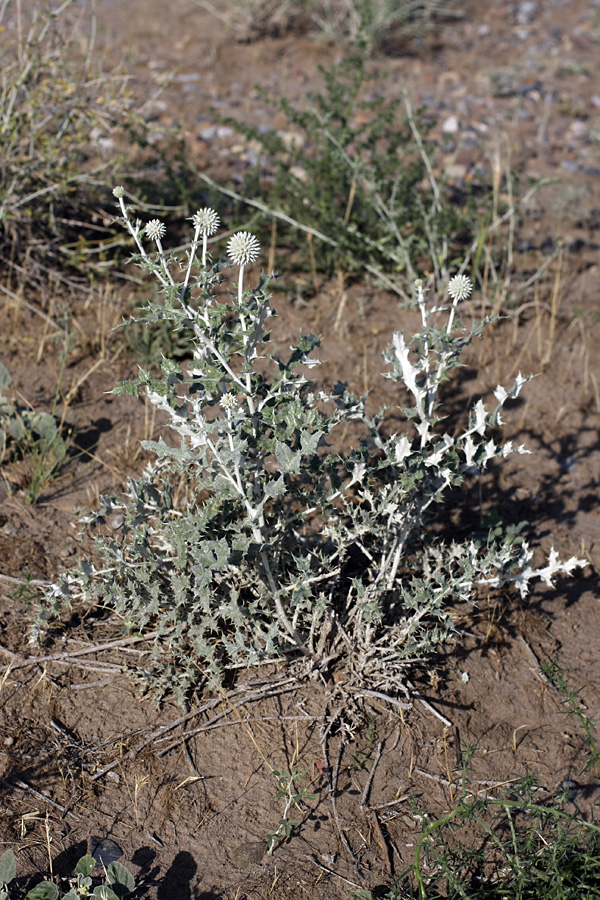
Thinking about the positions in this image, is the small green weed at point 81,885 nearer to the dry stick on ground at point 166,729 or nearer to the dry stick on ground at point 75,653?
the dry stick on ground at point 166,729

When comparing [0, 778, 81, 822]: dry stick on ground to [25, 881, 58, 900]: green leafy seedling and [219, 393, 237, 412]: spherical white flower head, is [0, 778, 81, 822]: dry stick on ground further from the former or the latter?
[219, 393, 237, 412]: spherical white flower head

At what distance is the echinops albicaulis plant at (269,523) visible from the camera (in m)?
2.37

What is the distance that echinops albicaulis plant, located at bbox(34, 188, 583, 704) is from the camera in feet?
7.78

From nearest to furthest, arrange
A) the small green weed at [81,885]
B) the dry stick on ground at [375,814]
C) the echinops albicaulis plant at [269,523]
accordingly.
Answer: the small green weed at [81,885] < the echinops albicaulis plant at [269,523] < the dry stick on ground at [375,814]

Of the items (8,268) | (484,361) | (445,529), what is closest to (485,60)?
(484,361)

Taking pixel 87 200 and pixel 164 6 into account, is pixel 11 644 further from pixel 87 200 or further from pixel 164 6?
pixel 164 6

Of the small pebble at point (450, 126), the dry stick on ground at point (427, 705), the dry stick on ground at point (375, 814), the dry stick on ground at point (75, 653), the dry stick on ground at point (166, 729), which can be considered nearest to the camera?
the dry stick on ground at point (375, 814)

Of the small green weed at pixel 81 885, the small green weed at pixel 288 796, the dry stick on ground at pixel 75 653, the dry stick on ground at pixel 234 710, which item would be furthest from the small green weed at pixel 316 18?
the small green weed at pixel 81 885

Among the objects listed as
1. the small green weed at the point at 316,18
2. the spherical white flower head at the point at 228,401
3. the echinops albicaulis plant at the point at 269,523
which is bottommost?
the echinops albicaulis plant at the point at 269,523

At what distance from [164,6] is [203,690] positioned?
860 centimetres

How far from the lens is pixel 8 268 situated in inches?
190

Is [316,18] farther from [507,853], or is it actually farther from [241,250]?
[507,853]

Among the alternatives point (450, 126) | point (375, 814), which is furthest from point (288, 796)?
point (450, 126)

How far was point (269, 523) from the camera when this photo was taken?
2.85m
